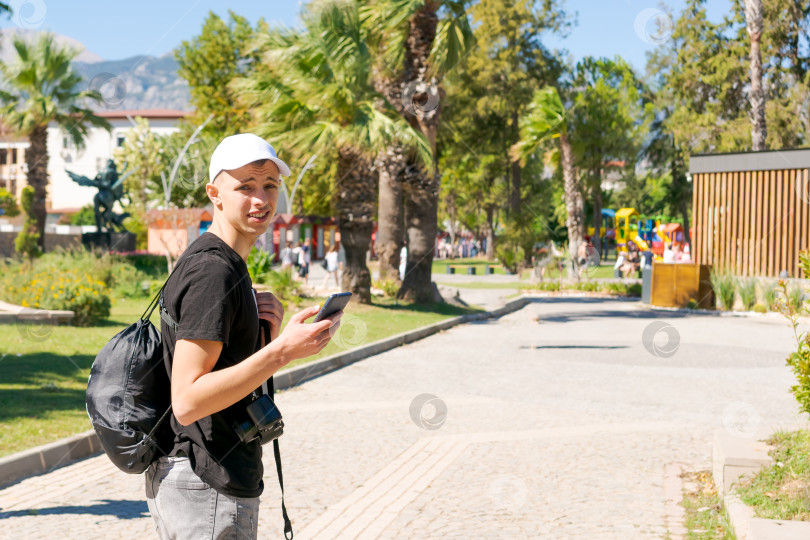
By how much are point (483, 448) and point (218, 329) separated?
552cm

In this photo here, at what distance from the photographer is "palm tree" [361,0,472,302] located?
2233 cm

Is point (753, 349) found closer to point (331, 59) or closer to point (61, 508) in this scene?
point (331, 59)

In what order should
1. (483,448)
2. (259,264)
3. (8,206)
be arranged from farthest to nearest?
(8,206), (259,264), (483,448)

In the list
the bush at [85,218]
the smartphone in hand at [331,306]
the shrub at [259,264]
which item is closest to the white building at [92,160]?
the bush at [85,218]

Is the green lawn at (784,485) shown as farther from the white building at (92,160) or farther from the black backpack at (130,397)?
the white building at (92,160)

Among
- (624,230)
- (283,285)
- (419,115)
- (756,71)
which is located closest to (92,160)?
(624,230)

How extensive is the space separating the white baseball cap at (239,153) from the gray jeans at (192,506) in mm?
816

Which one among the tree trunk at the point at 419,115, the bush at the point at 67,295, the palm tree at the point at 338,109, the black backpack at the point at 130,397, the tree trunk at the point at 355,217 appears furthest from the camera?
the tree trunk at the point at 419,115

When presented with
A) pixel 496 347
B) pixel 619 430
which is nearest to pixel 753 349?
pixel 496 347

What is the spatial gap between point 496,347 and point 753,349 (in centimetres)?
443

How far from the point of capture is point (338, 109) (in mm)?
21219

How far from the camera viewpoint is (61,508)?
564 cm

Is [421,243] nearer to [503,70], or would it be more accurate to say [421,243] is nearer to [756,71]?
[756,71]

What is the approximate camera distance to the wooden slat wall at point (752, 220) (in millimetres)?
24828
